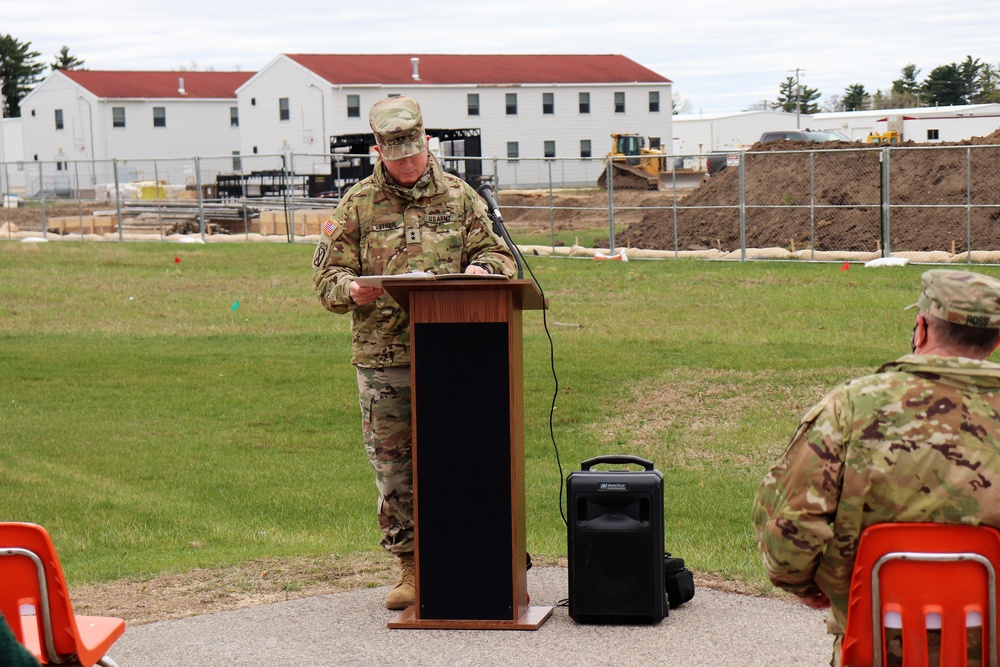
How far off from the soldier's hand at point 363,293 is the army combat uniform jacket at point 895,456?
2.42 meters

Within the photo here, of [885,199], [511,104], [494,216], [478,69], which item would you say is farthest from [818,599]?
[478,69]

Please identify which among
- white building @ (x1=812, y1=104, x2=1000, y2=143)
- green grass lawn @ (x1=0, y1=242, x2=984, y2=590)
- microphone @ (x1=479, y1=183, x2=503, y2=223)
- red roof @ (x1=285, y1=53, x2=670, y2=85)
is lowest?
green grass lawn @ (x1=0, y1=242, x2=984, y2=590)

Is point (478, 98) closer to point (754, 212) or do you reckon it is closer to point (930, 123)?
point (930, 123)

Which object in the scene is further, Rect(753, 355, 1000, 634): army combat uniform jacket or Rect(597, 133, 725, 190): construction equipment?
Rect(597, 133, 725, 190): construction equipment

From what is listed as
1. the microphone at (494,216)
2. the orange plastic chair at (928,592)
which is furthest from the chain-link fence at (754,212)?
the orange plastic chair at (928,592)

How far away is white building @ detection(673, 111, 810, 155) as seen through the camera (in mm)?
77750

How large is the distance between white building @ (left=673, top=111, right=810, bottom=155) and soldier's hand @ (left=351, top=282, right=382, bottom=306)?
71.7m

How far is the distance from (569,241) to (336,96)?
37.4 metres

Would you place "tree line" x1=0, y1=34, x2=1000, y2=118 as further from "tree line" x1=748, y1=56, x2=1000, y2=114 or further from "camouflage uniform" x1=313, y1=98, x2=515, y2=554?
"camouflage uniform" x1=313, y1=98, x2=515, y2=554

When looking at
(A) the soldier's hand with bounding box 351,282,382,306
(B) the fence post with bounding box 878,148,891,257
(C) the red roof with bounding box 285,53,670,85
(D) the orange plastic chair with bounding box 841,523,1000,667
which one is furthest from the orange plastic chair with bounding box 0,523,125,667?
(C) the red roof with bounding box 285,53,670,85

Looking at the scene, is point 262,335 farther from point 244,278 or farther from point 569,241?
point 569,241

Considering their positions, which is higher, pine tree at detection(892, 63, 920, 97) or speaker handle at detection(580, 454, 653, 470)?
pine tree at detection(892, 63, 920, 97)

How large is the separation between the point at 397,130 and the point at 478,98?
6588 cm

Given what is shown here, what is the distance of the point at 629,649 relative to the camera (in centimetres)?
516
